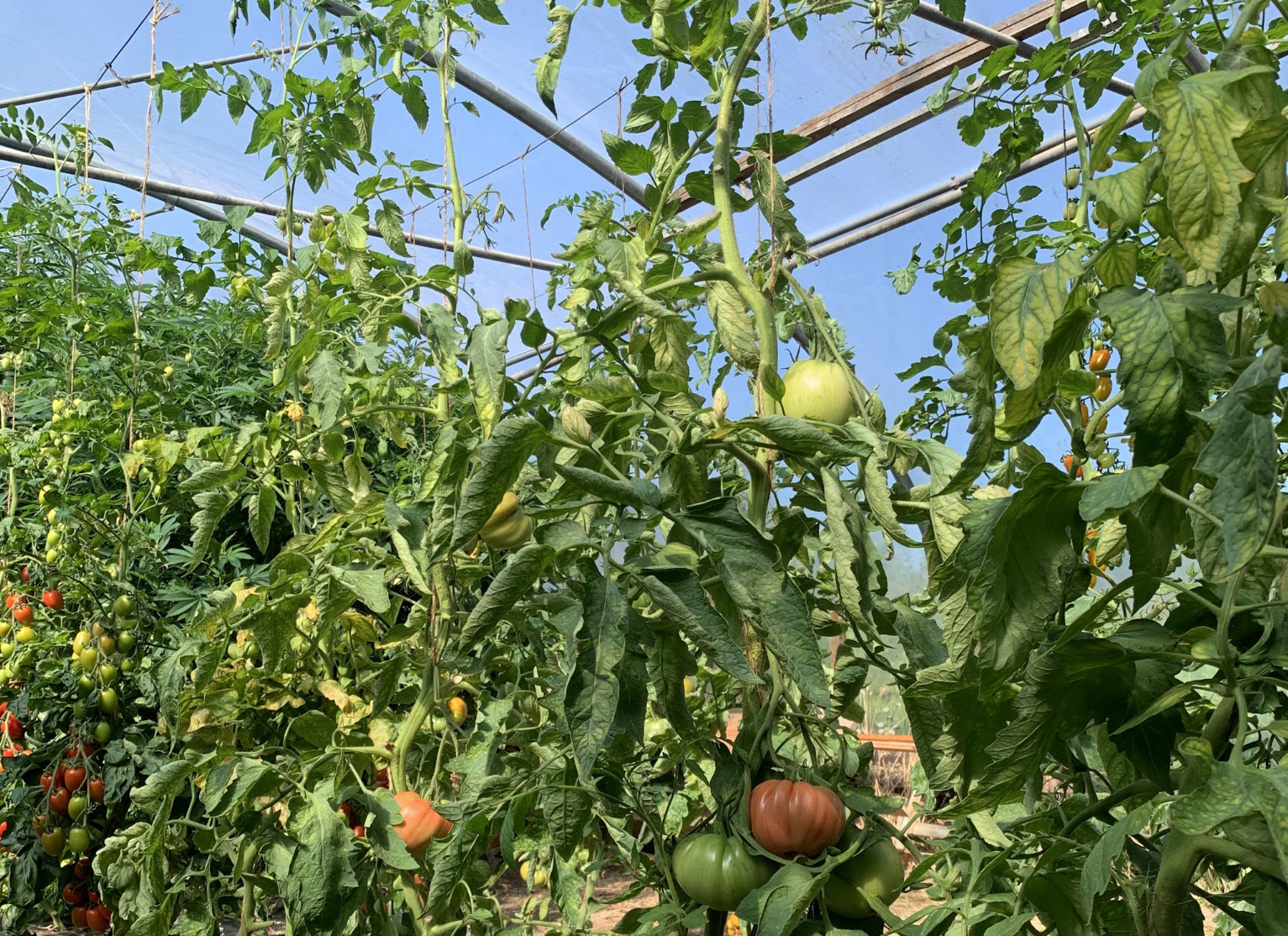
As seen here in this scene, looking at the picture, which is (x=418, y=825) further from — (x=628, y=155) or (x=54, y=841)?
(x=54, y=841)

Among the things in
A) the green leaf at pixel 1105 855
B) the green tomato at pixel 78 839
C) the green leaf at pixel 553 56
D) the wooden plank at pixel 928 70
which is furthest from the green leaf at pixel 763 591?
the wooden plank at pixel 928 70

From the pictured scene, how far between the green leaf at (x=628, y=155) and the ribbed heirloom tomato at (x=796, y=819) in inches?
21.5

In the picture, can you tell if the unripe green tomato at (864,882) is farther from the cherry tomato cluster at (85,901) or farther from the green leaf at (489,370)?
the cherry tomato cluster at (85,901)

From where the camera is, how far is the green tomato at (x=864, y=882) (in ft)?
2.39

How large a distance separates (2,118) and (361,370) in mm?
1953

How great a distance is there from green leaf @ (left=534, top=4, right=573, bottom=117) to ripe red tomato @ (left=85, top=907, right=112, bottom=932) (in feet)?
7.00

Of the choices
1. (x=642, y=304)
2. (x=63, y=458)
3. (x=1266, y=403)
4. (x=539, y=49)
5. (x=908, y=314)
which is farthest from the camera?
(x=908, y=314)

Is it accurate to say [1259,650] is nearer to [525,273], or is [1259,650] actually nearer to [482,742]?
[482,742]

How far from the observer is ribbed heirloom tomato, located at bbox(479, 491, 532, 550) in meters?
0.95

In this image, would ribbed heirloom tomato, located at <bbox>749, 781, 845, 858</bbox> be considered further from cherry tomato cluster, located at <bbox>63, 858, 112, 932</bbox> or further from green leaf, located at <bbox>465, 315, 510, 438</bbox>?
cherry tomato cluster, located at <bbox>63, 858, 112, 932</bbox>

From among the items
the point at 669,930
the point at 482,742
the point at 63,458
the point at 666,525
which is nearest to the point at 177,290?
the point at 63,458

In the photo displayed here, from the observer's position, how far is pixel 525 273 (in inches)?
215

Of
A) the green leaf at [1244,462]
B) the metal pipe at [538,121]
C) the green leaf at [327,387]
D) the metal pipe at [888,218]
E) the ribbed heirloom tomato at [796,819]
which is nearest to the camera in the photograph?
the green leaf at [1244,462]

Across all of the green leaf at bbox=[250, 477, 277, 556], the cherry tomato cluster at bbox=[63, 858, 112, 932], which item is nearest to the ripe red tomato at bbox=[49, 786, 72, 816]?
the cherry tomato cluster at bbox=[63, 858, 112, 932]
